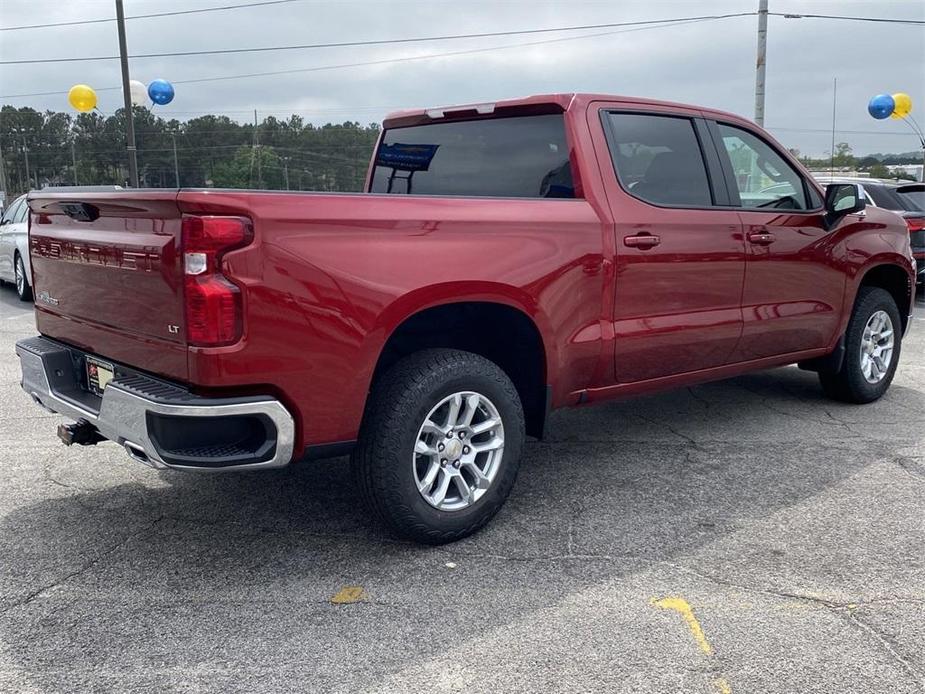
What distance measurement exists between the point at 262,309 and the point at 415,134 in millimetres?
2310

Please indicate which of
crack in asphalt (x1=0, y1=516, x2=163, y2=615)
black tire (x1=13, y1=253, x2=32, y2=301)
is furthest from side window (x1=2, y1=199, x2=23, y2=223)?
crack in asphalt (x1=0, y1=516, x2=163, y2=615)

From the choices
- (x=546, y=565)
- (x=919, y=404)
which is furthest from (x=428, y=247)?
(x=919, y=404)

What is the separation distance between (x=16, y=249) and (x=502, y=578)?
36.6ft

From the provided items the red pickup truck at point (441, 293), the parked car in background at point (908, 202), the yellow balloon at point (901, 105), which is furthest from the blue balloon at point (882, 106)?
the red pickup truck at point (441, 293)

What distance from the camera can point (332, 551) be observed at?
360 cm

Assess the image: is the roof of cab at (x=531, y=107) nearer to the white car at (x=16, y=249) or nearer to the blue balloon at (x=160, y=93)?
the white car at (x=16, y=249)

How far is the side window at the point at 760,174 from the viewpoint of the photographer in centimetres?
498

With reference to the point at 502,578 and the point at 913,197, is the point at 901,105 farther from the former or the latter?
the point at 502,578

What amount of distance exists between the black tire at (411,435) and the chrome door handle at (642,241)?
97 cm

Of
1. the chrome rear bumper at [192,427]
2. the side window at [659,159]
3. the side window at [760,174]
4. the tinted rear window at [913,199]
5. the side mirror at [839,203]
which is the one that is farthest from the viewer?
the tinted rear window at [913,199]

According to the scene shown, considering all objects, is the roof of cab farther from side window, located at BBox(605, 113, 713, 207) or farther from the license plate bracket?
the license plate bracket

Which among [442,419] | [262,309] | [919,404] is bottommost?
[919,404]

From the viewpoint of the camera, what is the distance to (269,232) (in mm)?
2961

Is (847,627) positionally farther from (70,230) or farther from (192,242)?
(70,230)
